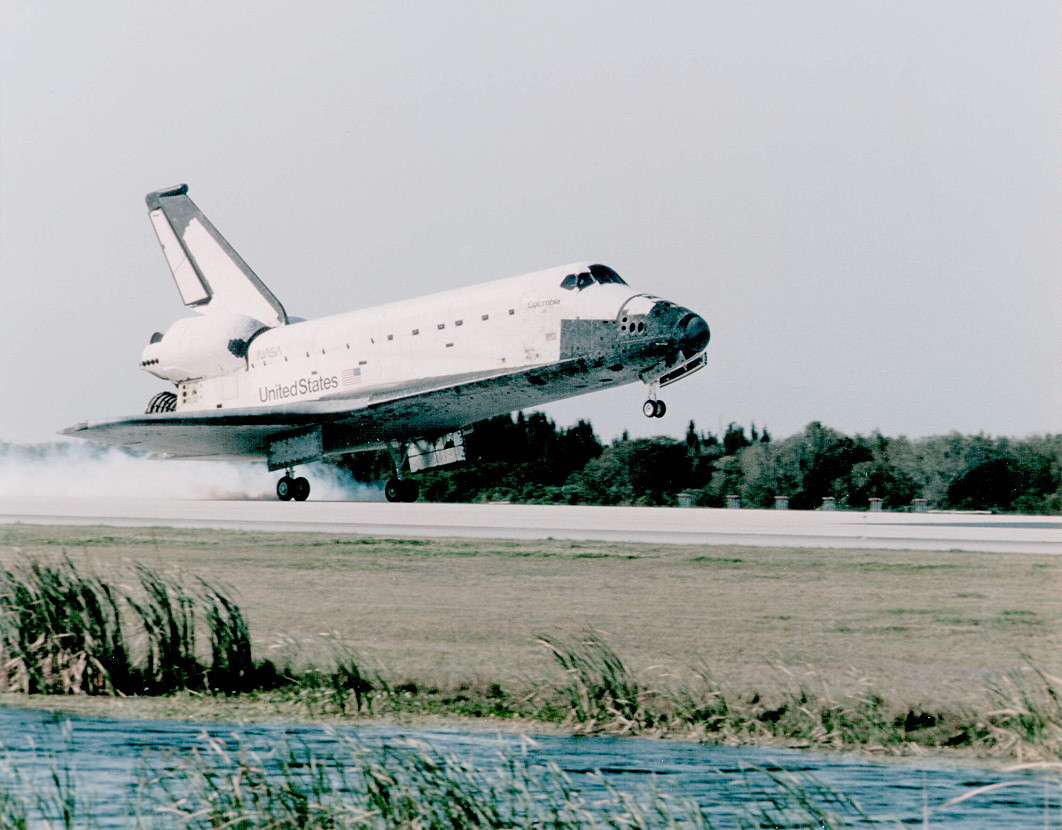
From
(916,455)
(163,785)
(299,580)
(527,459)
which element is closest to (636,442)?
(527,459)

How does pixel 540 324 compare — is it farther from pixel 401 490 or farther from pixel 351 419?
pixel 401 490

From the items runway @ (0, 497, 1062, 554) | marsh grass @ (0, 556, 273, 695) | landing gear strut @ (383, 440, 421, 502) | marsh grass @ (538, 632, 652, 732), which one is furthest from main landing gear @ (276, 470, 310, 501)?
marsh grass @ (538, 632, 652, 732)

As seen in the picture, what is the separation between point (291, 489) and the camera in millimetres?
30969

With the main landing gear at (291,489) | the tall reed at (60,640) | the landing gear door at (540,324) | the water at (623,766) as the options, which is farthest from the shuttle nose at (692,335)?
the water at (623,766)

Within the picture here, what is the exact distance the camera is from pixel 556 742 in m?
10.2

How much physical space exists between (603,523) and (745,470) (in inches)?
399

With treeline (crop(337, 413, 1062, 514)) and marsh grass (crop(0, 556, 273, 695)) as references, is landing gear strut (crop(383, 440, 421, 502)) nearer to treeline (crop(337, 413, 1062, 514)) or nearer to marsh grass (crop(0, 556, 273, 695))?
treeline (crop(337, 413, 1062, 514))

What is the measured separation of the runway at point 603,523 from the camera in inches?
751

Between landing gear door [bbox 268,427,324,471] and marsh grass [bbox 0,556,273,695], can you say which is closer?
marsh grass [bbox 0,556,273,695]

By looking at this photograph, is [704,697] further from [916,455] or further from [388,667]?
[916,455]

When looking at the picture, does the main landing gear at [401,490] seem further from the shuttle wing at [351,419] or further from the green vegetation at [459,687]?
the green vegetation at [459,687]

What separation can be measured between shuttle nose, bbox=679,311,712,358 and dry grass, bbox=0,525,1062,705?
270 inches

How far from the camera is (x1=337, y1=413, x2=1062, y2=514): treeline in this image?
29.6 metres

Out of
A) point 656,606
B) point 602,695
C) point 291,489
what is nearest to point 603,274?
point 291,489
